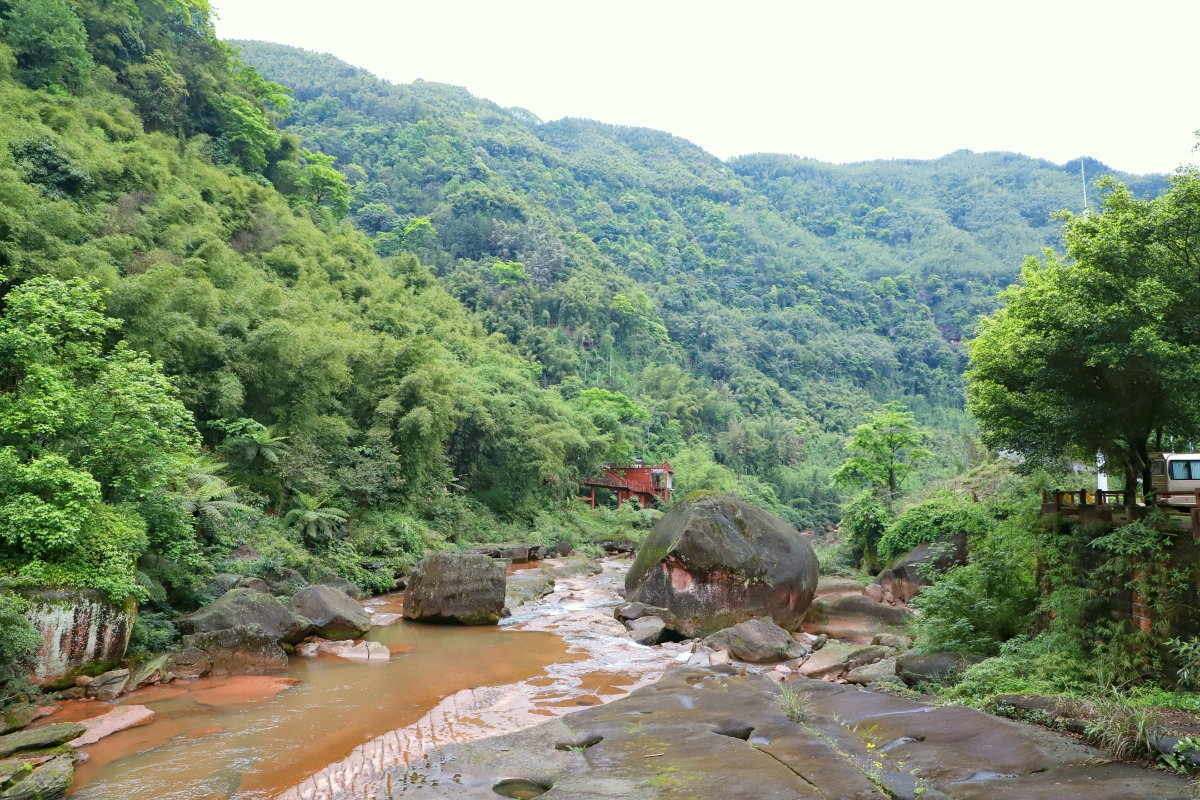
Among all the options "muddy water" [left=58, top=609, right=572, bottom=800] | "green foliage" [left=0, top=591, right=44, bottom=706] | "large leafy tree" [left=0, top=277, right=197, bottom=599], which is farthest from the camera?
"large leafy tree" [left=0, top=277, right=197, bottom=599]

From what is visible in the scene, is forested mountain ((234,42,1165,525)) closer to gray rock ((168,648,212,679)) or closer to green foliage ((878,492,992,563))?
green foliage ((878,492,992,563))

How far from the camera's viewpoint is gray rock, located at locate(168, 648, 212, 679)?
1177 cm

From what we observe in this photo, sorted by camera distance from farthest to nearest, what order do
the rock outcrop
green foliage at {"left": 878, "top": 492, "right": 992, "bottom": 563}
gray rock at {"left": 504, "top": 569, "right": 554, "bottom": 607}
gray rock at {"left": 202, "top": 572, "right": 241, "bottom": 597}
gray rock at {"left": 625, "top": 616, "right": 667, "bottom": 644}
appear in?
green foliage at {"left": 878, "top": 492, "right": 992, "bottom": 563} < gray rock at {"left": 504, "top": 569, "right": 554, "bottom": 607} < gray rock at {"left": 625, "top": 616, "right": 667, "bottom": 644} < gray rock at {"left": 202, "top": 572, "right": 241, "bottom": 597} < the rock outcrop

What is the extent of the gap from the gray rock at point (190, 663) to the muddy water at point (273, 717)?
29cm

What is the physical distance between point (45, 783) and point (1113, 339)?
44.5 feet

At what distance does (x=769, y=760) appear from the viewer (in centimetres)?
739

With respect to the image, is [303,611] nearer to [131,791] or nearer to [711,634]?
[131,791]

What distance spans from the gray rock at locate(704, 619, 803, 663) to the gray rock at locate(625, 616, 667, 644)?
4.57 ft

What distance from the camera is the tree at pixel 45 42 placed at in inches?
1164

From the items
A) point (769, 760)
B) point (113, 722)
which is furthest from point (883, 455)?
point (113, 722)

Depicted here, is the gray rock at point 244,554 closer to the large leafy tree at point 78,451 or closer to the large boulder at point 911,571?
the large leafy tree at point 78,451

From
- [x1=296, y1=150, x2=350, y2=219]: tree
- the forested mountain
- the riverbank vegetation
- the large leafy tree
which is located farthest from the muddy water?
[x1=296, y1=150, x2=350, y2=219]: tree

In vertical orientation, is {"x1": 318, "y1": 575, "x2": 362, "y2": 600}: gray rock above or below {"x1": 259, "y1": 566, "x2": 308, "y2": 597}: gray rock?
below

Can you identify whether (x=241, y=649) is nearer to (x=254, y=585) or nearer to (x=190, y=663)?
(x=190, y=663)
